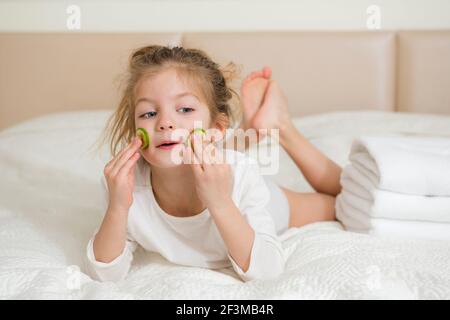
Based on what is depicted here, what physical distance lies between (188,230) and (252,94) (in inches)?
24.1

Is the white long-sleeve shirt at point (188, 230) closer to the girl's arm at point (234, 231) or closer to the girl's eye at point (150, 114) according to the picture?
the girl's arm at point (234, 231)

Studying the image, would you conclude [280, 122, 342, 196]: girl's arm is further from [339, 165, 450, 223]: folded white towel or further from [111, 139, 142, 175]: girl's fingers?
[111, 139, 142, 175]: girl's fingers

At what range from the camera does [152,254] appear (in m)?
1.20

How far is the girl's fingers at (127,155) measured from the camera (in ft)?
3.40

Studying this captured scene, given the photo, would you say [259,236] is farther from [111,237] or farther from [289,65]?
[289,65]

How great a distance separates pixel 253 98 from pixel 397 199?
568 millimetres

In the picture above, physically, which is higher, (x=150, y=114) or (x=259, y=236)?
(x=150, y=114)

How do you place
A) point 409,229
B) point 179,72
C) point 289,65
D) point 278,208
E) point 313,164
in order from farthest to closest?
point 289,65 < point 313,164 < point 278,208 < point 409,229 < point 179,72

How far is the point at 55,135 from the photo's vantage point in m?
1.93

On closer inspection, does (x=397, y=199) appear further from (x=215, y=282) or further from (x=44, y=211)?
(x=44, y=211)

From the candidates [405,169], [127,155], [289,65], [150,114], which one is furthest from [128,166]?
[289,65]

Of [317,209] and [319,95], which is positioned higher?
[319,95]

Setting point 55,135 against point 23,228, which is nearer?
point 23,228
